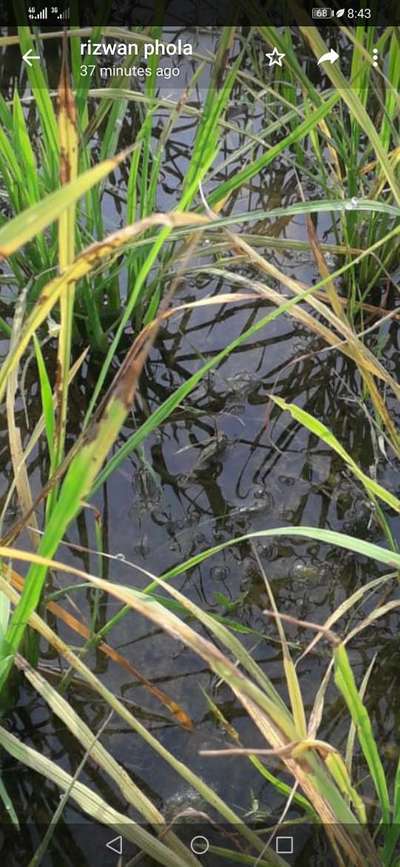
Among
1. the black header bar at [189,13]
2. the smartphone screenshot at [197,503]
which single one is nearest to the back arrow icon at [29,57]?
the smartphone screenshot at [197,503]

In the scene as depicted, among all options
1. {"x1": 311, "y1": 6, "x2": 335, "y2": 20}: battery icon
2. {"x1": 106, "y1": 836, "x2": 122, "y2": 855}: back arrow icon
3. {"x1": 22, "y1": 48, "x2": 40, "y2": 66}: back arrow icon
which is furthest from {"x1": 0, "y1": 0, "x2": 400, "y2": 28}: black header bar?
{"x1": 106, "y1": 836, "x2": 122, "y2": 855}: back arrow icon

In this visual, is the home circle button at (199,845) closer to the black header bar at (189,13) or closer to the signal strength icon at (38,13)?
the black header bar at (189,13)

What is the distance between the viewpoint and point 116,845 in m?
0.78

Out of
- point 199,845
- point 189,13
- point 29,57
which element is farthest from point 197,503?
point 189,13

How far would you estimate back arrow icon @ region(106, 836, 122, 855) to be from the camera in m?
0.78

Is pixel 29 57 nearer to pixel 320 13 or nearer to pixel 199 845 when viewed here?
pixel 320 13

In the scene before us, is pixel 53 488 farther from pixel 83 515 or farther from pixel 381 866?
pixel 381 866

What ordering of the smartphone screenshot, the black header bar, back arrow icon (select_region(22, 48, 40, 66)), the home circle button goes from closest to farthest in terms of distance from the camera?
the smartphone screenshot, the home circle button, back arrow icon (select_region(22, 48, 40, 66)), the black header bar

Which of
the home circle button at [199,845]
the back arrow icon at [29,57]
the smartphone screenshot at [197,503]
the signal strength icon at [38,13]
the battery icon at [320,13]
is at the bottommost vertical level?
the home circle button at [199,845]

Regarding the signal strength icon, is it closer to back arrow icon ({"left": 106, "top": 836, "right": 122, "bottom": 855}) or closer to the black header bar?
the black header bar

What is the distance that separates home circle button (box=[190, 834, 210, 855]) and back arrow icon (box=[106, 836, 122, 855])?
0.19ft

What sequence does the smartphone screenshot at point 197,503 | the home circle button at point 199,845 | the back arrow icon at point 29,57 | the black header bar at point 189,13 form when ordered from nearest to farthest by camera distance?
the smartphone screenshot at point 197,503, the home circle button at point 199,845, the back arrow icon at point 29,57, the black header bar at point 189,13

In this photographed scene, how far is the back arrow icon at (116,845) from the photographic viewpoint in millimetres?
776

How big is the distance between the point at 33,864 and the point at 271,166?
1099 millimetres
